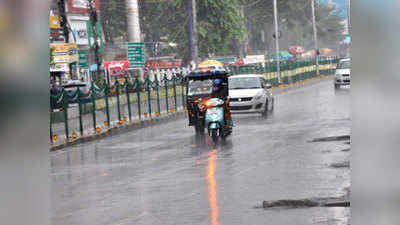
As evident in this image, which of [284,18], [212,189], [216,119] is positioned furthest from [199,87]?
[284,18]

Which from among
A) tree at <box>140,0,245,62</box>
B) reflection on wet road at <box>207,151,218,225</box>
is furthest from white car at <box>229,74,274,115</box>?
tree at <box>140,0,245,62</box>

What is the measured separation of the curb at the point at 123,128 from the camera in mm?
23502

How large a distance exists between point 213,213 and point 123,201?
6.54 ft

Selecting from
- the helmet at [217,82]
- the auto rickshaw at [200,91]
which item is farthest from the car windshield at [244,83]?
the helmet at [217,82]

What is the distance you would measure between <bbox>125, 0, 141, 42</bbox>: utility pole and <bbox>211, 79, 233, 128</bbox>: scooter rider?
23.7 metres

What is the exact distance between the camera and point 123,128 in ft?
93.5

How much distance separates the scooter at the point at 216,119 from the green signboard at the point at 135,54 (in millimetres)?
21892

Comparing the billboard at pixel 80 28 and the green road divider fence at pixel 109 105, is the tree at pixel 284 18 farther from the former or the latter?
the green road divider fence at pixel 109 105

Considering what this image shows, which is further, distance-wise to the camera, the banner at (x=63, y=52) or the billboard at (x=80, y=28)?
the billboard at (x=80, y=28)

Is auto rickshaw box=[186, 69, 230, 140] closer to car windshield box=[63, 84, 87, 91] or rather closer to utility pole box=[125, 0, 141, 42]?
car windshield box=[63, 84, 87, 91]

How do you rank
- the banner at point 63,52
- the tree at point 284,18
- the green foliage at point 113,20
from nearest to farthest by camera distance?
the banner at point 63,52 < the green foliage at point 113,20 < the tree at point 284,18

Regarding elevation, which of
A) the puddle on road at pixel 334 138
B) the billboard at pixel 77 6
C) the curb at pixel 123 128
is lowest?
the curb at pixel 123 128
